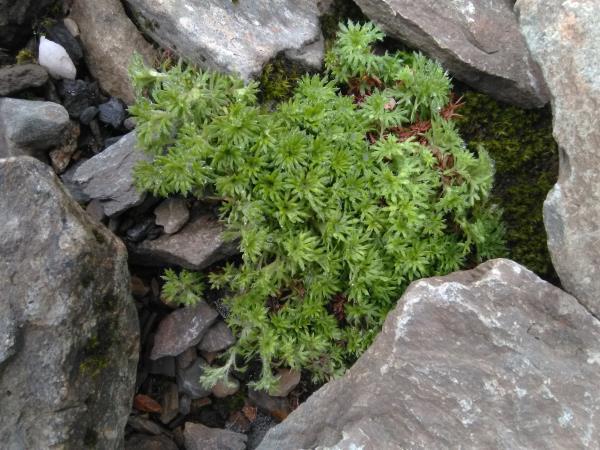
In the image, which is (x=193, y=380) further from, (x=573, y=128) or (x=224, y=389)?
(x=573, y=128)

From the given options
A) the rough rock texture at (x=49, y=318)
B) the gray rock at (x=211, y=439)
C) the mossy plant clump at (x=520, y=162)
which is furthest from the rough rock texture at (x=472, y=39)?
the gray rock at (x=211, y=439)

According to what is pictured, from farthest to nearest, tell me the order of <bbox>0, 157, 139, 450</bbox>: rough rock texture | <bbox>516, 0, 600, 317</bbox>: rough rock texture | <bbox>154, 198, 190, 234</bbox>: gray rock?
1. <bbox>154, 198, 190, 234</bbox>: gray rock
2. <bbox>516, 0, 600, 317</bbox>: rough rock texture
3. <bbox>0, 157, 139, 450</bbox>: rough rock texture

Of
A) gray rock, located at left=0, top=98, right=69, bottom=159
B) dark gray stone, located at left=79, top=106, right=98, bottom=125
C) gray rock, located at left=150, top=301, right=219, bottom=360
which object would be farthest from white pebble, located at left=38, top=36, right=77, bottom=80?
gray rock, located at left=150, top=301, right=219, bottom=360

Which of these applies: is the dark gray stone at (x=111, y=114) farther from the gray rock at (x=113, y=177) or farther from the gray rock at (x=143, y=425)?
the gray rock at (x=143, y=425)

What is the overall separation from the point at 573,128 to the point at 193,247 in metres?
3.13

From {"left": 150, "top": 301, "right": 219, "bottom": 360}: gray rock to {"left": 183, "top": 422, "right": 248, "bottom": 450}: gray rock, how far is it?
0.70 metres

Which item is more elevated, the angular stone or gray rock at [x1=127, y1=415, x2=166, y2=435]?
the angular stone

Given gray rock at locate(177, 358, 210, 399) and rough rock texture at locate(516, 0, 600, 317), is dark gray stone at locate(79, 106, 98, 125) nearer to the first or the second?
gray rock at locate(177, 358, 210, 399)

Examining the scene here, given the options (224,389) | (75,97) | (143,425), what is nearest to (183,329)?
(224,389)

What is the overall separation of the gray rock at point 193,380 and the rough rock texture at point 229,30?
257 cm

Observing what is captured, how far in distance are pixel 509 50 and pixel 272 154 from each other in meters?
2.40

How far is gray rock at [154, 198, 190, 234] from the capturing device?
219 inches

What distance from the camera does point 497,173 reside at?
5.97m

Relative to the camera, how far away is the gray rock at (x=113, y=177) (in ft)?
17.9
